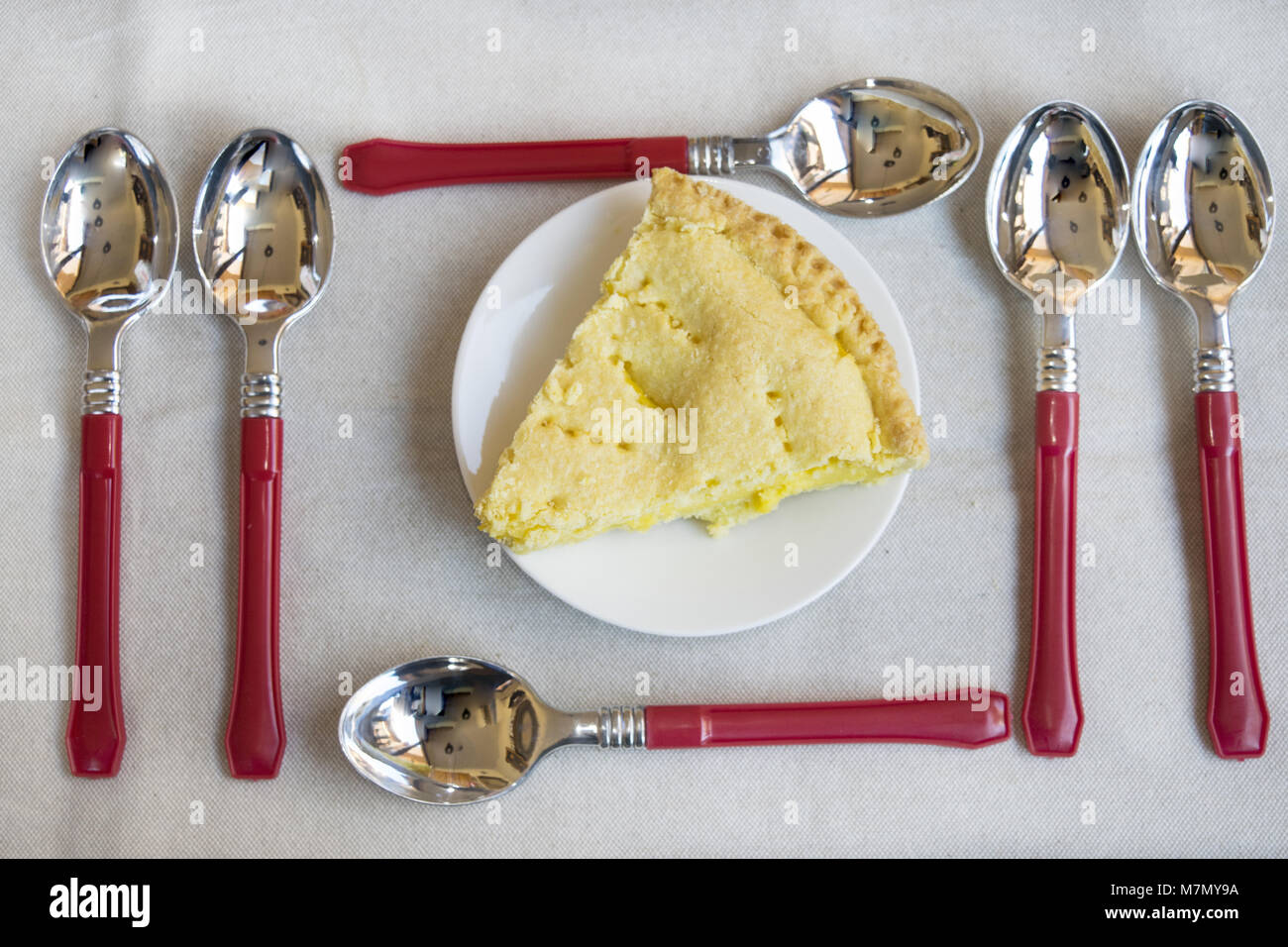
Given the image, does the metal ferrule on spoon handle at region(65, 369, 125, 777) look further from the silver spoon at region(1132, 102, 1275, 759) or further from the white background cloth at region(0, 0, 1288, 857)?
the silver spoon at region(1132, 102, 1275, 759)

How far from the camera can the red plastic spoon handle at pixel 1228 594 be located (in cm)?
203

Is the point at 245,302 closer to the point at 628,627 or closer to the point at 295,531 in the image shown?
the point at 295,531

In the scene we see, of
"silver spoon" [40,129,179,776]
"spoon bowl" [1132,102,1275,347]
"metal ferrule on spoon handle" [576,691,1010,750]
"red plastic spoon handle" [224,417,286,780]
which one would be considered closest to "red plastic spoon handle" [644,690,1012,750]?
"metal ferrule on spoon handle" [576,691,1010,750]

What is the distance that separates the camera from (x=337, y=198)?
2.27 meters

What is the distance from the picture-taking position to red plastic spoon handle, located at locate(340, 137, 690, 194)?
2.21 m

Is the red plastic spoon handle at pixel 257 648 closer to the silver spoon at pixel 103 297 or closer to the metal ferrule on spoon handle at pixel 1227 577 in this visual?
the silver spoon at pixel 103 297

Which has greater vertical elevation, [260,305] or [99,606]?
[260,305]

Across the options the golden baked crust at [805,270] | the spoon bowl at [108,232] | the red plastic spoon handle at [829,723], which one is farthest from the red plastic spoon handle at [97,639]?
the golden baked crust at [805,270]

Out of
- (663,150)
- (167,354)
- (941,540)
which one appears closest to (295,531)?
(167,354)

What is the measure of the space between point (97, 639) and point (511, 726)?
0.88 metres

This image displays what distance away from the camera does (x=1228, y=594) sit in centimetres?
204

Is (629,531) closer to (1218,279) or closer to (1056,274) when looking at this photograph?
(1056,274)

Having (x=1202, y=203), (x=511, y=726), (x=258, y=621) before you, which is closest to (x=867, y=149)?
(x=1202, y=203)

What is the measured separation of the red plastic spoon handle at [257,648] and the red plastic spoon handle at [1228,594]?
6.44 ft
